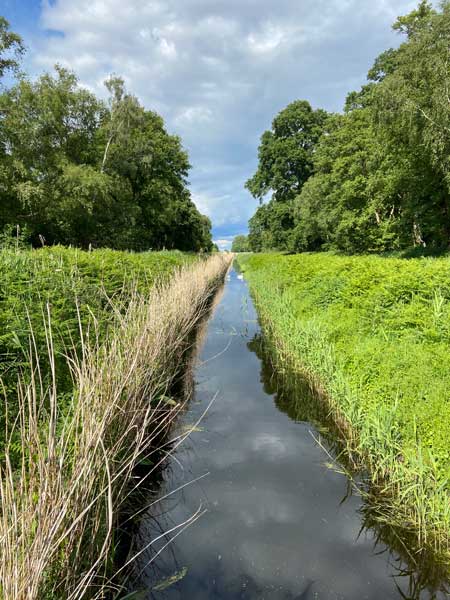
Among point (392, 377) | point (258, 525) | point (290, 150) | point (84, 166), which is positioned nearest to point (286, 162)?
point (290, 150)

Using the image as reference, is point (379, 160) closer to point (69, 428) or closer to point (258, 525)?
point (258, 525)

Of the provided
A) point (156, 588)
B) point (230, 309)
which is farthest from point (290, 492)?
point (230, 309)

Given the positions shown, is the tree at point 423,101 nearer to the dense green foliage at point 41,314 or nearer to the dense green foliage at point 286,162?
the dense green foliage at point 41,314

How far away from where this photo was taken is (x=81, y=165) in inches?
995

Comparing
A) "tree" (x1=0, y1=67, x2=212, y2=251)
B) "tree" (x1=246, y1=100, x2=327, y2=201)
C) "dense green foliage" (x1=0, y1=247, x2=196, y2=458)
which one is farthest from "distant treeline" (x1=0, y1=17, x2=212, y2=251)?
"dense green foliage" (x1=0, y1=247, x2=196, y2=458)

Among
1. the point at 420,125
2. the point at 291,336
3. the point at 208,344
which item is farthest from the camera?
the point at 420,125

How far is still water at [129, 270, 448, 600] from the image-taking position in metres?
2.84

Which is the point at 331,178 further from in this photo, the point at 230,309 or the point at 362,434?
the point at 362,434

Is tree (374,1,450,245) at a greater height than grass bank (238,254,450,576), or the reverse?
tree (374,1,450,245)

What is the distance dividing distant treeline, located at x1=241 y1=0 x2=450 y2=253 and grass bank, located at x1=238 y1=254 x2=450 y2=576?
9793 millimetres

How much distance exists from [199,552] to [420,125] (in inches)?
659

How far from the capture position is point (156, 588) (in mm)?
2816

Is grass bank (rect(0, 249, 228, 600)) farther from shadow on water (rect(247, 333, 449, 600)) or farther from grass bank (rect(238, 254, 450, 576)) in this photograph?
grass bank (rect(238, 254, 450, 576))

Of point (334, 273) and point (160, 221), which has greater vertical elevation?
point (160, 221)
